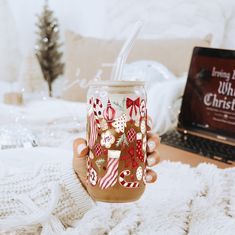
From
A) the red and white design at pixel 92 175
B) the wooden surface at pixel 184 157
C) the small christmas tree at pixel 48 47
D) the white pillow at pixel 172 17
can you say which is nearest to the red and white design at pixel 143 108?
the red and white design at pixel 92 175

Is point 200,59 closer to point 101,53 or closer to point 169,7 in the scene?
point 101,53

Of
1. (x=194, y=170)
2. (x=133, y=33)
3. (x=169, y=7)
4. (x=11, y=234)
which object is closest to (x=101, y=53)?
(x=169, y=7)

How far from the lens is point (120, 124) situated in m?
0.50

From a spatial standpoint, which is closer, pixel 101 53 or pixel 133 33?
pixel 133 33

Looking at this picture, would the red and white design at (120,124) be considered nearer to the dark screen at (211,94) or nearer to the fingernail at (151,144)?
the fingernail at (151,144)

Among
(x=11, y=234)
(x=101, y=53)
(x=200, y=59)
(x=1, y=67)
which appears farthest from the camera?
(x=1, y=67)

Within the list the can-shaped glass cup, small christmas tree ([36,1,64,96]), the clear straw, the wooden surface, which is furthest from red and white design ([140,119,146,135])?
small christmas tree ([36,1,64,96])

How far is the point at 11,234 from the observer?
52 cm

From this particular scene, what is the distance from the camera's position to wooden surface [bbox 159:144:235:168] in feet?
2.83

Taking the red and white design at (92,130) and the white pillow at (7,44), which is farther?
the white pillow at (7,44)

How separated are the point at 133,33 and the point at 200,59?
0.56 m

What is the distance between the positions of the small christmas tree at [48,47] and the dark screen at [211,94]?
4.90 feet

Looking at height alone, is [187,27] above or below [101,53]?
above

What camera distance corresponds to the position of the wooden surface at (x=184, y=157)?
0.86 meters
